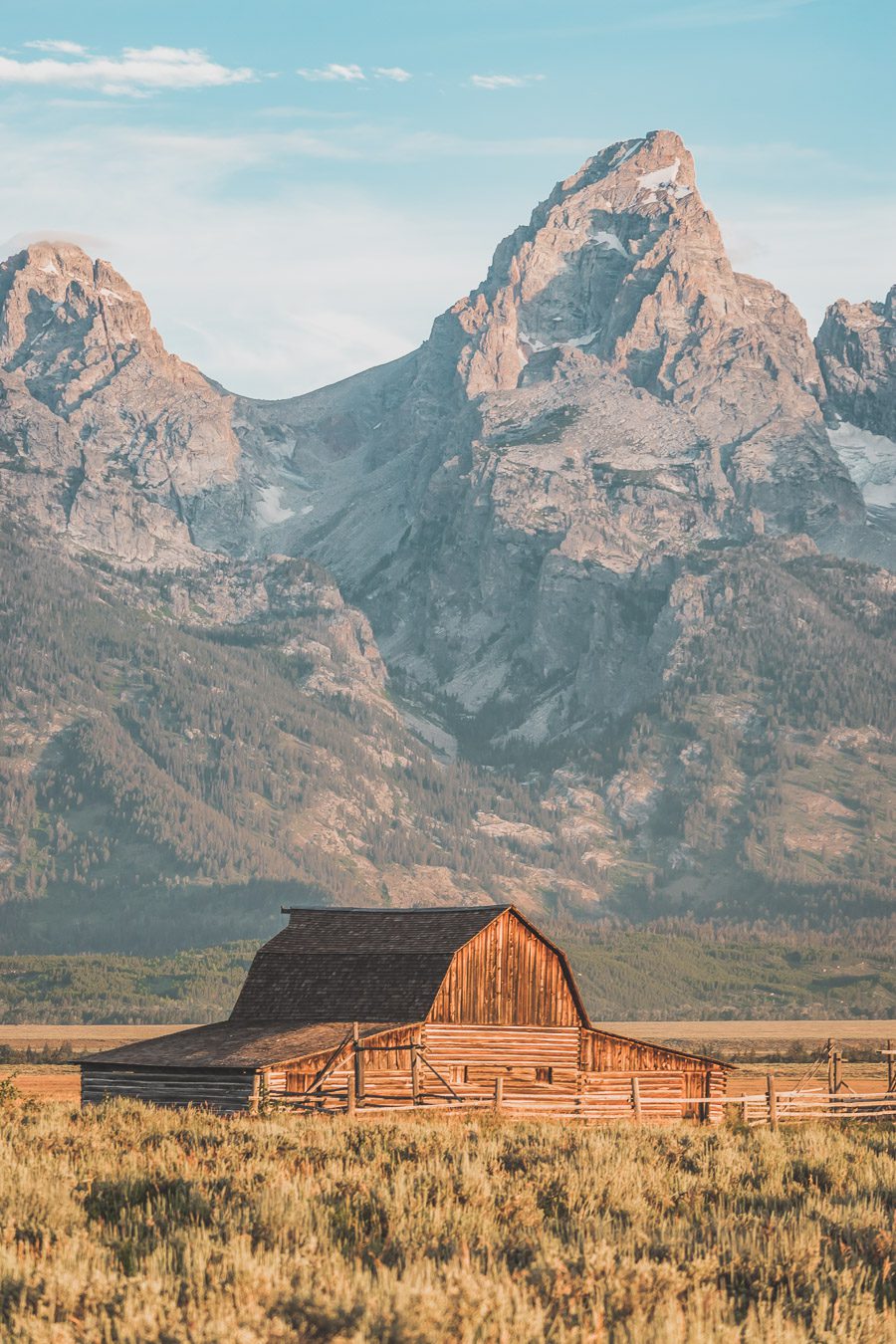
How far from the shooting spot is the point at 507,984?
1993 inches

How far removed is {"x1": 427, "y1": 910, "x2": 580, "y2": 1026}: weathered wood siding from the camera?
49156mm

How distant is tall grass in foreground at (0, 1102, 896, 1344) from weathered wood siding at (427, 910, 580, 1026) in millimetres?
25526

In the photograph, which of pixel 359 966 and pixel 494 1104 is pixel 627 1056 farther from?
pixel 494 1104

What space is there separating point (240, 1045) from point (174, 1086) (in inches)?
81.9

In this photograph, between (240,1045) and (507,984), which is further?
(507,984)

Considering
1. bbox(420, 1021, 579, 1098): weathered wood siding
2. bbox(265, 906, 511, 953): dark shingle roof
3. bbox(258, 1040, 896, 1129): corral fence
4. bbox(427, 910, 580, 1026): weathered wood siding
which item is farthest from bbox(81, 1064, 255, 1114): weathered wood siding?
bbox(427, 910, 580, 1026): weathered wood siding

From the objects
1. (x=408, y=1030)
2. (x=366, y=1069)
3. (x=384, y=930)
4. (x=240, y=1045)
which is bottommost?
(x=366, y=1069)

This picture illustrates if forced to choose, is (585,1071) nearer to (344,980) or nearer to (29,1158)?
(344,980)

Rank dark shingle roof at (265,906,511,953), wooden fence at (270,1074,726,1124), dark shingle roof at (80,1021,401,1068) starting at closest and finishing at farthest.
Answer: wooden fence at (270,1074,726,1124) < dark shingle roof at (80,1021,401,1068) < dark shingle roof at (265,906,511,953)

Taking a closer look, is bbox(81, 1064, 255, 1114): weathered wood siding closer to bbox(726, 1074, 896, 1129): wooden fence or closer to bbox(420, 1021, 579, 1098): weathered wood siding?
bbox(420, 1021, 579, 1098): weathered wood siding

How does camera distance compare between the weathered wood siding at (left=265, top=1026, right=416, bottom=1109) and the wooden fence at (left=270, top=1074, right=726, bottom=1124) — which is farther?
the weathered wood siding at (left=265, top=1026, right=416, bottom=1109)

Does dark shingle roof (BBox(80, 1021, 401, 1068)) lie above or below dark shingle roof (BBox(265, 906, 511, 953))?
below

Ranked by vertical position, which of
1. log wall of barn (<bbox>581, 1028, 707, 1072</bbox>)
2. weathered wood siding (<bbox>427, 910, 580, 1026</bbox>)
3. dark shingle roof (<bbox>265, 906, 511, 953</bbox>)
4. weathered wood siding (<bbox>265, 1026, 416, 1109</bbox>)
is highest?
dark shingle roof (<bbox>265, 906, 511, 953</bbox>)

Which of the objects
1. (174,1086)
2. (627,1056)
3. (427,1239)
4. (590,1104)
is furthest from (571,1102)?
(427,1239)
